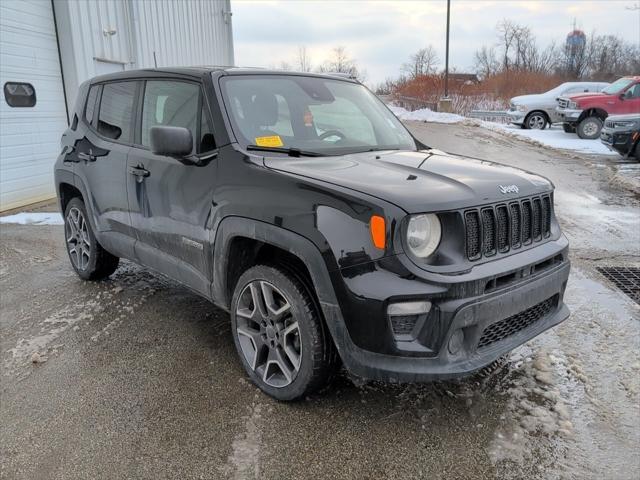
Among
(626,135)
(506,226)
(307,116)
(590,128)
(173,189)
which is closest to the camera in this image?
(506,226)

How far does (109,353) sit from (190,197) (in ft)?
4.10

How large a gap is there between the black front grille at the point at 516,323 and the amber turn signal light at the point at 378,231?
707 mm

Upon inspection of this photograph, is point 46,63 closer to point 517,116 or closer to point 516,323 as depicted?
point 516,323

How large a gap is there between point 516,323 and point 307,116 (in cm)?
189

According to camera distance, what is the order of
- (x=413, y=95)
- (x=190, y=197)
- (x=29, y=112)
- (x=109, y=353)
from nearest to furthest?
1. (x=190, y=197)
2. (x=109, y=353)
3. (x=29, y=112)
4. (x=413, y=95)

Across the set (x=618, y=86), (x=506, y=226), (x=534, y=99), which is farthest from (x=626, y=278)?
(x=534, y=99)

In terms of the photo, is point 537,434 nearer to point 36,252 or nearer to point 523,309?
point 523,309

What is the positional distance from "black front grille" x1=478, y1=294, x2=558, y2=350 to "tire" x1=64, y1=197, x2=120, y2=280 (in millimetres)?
Result: 3497

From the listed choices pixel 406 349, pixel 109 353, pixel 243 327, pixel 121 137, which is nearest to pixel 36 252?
pixel 121 137

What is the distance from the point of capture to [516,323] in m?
2.81

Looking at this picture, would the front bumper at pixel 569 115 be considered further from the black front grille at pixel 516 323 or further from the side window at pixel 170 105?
the side window at pixel 170 105

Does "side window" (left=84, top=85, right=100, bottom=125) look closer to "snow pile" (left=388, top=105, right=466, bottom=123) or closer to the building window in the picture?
the building window

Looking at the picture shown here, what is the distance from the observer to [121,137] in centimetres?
412

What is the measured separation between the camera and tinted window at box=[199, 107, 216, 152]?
3.26 meters
